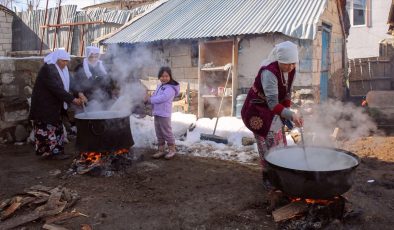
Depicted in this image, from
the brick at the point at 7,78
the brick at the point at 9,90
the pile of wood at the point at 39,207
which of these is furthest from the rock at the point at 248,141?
the brick at the point at 7,78

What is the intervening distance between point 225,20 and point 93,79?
497 cm

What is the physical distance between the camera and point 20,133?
735 cm

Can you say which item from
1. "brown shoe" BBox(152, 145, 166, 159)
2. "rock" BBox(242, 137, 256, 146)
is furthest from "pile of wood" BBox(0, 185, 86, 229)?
"rock" BBox(242, 137, 256, 146)

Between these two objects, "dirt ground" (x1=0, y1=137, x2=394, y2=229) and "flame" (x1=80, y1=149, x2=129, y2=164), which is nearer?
"dirt ground" (x1=0, y1=137, x2=394, y2=229)

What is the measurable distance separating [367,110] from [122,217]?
6.89m

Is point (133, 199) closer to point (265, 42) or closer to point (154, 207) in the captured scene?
point (154, 207)

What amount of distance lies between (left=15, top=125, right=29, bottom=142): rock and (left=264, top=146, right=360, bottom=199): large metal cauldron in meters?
5.51

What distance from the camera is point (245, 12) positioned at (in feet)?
35.2

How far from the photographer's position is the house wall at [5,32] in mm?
16500

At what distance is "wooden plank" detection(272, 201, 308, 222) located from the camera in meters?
3.69

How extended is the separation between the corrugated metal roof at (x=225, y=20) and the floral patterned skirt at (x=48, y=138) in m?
4.98

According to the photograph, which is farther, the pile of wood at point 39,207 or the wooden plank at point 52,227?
the pile of wood at point 39,207

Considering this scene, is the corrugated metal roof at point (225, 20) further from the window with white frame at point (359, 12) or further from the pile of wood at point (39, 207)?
the window with white frame at point (359, 12)

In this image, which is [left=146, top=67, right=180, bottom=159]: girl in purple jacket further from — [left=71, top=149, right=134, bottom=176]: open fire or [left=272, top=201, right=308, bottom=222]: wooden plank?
[left=272, top=201, right=308, bottom=222]: wooden plank
